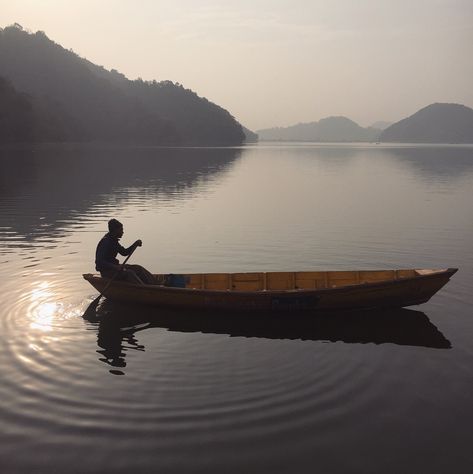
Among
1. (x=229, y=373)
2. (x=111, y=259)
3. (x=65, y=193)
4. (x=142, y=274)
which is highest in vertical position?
(x=111, y=259)

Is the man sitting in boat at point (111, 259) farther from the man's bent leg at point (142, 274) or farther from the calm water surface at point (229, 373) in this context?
the calm water surface at point (229, 373)

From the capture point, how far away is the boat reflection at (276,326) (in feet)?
42.1

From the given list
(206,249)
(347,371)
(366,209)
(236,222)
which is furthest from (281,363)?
(366,209)

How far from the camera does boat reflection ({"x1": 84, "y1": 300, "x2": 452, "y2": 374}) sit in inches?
505

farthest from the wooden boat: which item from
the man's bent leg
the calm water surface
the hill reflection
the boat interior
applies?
the hill reflection

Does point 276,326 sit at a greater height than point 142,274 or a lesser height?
lesser

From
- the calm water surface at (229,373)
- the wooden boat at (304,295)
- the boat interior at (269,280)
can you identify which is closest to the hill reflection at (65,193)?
the calm water surface at (229,373)

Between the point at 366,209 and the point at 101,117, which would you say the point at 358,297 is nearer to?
the point at 366,209

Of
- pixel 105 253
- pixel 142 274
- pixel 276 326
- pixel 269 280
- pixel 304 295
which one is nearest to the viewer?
pixel 304 295

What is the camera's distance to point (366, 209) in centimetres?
3553

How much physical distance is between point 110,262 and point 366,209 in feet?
80.2

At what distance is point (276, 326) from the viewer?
542 inches

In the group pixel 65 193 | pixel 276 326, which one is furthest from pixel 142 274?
pixel 65 193

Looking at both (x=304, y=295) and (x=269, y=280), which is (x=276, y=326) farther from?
(x=269, y=280)
